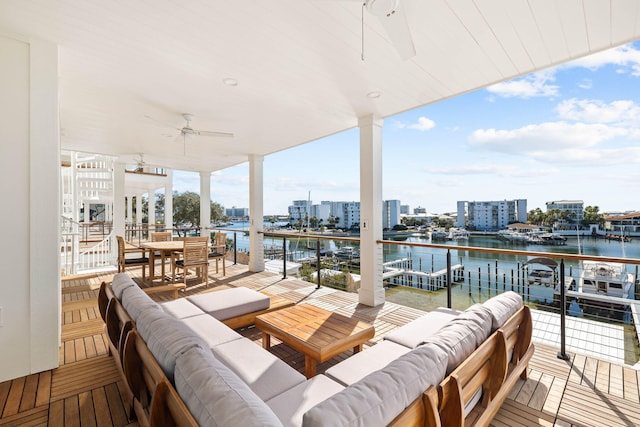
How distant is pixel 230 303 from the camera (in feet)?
9.18

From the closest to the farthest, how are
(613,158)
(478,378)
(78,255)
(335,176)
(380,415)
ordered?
(380,415) → (478,378) → (78,255) → (613,158) → (335,176)

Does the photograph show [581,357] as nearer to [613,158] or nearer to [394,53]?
[394,53]

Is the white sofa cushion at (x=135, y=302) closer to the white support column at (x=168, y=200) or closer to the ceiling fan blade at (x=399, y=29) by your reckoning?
Answer: the ceiling fan blade at (x=399, y=29)

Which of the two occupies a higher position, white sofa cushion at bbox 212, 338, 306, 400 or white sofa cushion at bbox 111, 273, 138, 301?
white sofa cushion at bbox 111, 273, 138, 301

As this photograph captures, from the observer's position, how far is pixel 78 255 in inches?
247

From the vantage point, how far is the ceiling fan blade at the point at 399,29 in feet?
5.29

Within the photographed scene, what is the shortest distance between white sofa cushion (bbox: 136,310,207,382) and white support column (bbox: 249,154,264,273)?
4.73 metres

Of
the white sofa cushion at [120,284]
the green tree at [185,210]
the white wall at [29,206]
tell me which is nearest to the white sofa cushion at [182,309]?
the white sofa cushion at [120,284]

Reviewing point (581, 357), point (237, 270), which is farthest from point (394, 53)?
point (237, 270)

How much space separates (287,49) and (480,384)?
2678 mm

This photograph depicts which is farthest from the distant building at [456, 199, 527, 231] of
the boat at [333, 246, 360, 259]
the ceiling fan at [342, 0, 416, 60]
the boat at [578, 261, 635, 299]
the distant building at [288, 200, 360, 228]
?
the ceiling fan at [342, 0, 416, 60]

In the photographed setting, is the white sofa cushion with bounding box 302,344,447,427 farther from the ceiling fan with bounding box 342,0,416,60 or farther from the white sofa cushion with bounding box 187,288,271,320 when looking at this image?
the white sofa cushion with bounding box 187,288,271,320

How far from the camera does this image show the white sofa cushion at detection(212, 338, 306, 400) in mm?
1411

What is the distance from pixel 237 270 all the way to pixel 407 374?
5.86m
